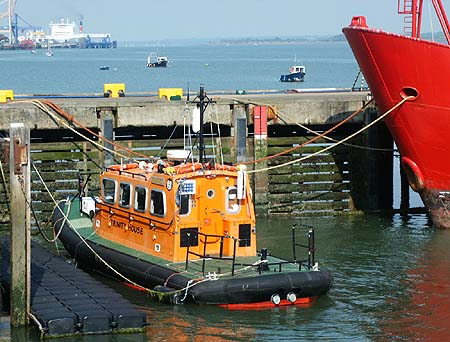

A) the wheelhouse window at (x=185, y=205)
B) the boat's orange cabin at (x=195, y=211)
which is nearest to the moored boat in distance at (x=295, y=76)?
the boat's orange cabin at (x=195, y=211)

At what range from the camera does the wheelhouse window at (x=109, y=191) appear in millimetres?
24984

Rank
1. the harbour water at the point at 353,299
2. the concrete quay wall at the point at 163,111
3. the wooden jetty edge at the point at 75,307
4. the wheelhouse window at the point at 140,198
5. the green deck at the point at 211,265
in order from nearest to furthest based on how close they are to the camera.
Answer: the wooden jetty edge at the point at 75,307 < the harbour water at the point at 353,299 < the green deck at the point at 211,265 < the wheelhouse window at the point at 140,198 < the concrete quay wall at the point at 163,111

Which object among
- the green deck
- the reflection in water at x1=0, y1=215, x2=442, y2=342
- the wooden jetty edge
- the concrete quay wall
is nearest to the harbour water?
the reflection in water at x1=0, y1=215, x2=442, y2=342

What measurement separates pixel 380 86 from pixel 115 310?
43.9 ft

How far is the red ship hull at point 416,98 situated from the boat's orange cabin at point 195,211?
330 inches

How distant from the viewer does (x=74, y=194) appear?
31.8m

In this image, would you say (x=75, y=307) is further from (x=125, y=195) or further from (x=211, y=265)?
(x=125, y=195)

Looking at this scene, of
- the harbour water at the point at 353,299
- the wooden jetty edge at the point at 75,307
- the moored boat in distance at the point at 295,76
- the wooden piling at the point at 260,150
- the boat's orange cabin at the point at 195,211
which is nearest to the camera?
the wooden jetty edge at the point at 75,307

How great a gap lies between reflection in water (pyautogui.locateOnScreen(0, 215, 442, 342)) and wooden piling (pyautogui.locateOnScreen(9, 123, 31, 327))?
53 cm

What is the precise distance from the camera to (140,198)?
24.0m

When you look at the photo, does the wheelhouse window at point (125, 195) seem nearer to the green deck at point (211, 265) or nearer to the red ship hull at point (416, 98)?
the green deck at point (211, 265)

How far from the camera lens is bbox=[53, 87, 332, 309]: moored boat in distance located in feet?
70.8

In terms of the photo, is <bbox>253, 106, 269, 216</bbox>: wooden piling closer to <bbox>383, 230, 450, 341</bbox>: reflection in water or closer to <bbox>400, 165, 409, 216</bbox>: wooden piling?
<bbox>400, 165, 409, 216</bbox>: wooden piling

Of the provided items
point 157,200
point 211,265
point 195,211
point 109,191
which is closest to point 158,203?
point 157,200
